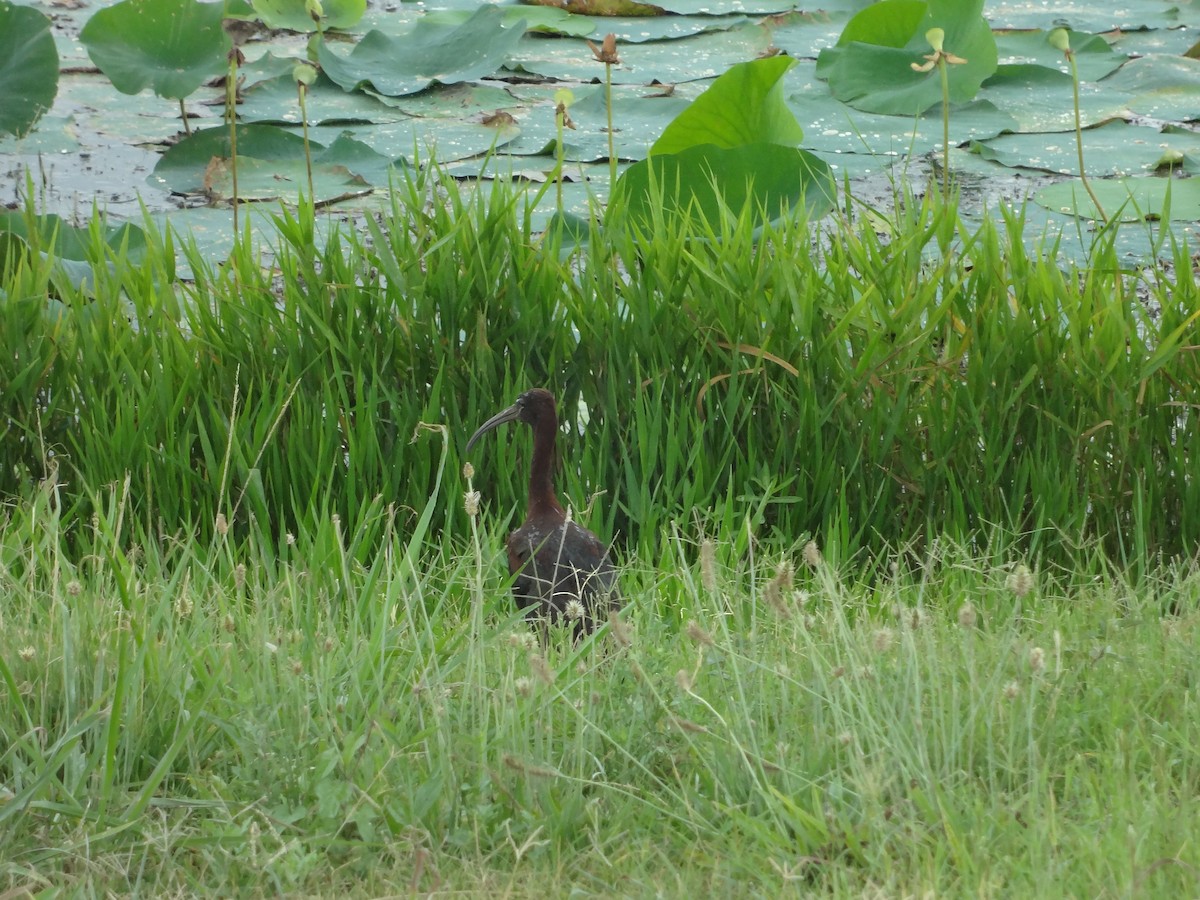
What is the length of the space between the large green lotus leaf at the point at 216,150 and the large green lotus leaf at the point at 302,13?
4.04ft

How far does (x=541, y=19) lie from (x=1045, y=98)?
8.87ft

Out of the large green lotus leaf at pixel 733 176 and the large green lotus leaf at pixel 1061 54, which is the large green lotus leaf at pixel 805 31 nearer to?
the large green lotus leaf at pixel 1061 54

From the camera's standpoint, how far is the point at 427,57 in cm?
665

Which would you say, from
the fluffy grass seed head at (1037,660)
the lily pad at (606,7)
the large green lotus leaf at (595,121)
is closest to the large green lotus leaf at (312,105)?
the large green lotus leaf at (595,121)

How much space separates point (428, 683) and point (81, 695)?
59 centimetres

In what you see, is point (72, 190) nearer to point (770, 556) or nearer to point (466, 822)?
point (770, 556)

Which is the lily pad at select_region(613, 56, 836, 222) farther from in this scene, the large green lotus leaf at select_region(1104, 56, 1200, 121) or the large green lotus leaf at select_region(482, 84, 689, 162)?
the large green lotus leaf at select_region(1104, 56, 1200, 121)

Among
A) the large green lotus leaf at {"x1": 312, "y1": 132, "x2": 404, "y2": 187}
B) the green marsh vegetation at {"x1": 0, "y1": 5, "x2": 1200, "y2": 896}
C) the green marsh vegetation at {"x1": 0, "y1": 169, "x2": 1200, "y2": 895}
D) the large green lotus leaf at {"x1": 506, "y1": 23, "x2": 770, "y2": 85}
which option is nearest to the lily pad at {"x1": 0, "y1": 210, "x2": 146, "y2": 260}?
the green marsh vegetation at {"x1": 0, "y1": 5, "x2": 1200, "y2": 896}

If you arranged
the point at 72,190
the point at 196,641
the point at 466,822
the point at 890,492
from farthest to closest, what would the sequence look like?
the point at 72,190 < the point at 890,492 < the point at 196,641 < the point at 466,822

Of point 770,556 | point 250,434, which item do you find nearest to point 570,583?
point 770,556

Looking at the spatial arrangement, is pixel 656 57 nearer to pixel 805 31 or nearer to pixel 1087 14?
pixel 805 31

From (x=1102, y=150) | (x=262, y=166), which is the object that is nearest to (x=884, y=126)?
(x=1102, y=150)

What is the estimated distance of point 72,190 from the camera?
5613 mm

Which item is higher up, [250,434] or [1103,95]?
[1103,95]
